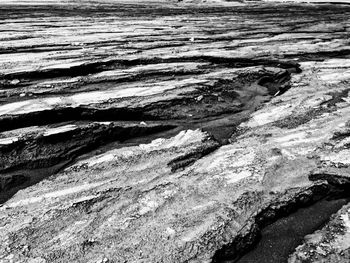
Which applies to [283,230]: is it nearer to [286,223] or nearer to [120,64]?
[286,223]

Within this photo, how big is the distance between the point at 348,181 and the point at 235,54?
395 cm

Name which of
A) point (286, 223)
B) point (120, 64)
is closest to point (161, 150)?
point (286, 223)

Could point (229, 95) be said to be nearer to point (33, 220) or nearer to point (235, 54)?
point (235, 54)

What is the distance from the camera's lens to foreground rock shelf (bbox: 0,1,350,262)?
1.97 meters

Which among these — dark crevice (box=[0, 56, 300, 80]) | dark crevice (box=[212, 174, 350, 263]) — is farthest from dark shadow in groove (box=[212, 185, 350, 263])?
dark crevice (box=[0, 56, 300, 80])

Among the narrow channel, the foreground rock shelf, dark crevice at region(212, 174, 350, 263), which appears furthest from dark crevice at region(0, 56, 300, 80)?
the narrow channel

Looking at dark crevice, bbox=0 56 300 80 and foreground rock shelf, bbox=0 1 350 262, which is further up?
dark crevice, bbox=0 56 300 80

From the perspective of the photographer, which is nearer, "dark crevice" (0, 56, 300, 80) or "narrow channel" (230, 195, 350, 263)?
"narrow channel" (230, 195, 350, 263)

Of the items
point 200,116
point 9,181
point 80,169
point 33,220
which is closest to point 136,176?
point 80,169

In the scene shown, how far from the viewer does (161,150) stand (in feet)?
9.49

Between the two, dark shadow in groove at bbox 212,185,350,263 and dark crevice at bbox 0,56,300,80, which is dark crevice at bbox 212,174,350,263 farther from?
dark crevice at bbox 0,56,300,80

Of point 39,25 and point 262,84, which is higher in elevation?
point 39,25

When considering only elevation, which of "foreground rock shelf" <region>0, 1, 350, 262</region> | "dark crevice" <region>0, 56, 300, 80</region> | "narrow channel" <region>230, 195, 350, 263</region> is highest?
"dark crevice" <region>0, 56, 300, 80</region>

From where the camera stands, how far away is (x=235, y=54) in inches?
233
